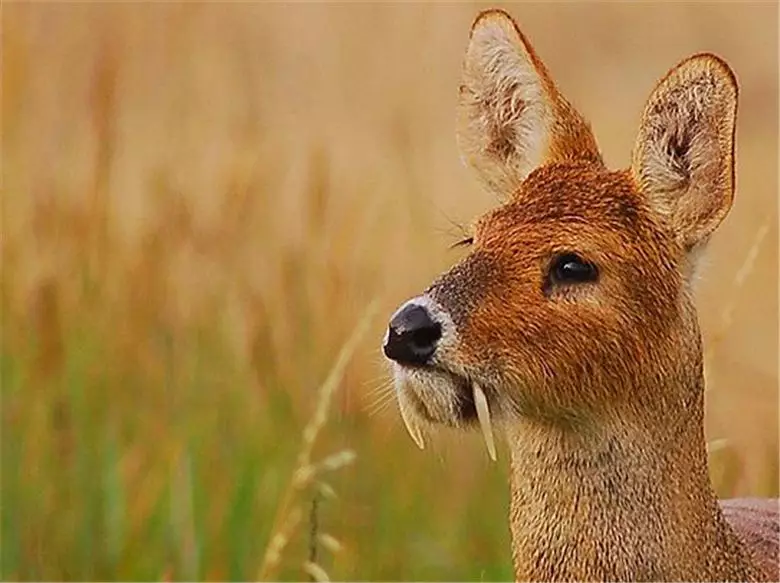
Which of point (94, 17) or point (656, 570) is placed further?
point (94, 17)

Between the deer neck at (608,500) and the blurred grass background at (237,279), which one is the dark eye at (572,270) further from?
the blurred grass background at (237,279)

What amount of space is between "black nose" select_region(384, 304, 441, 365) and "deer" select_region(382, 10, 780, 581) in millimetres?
30

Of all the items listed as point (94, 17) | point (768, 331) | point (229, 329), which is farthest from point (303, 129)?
point (768, 331)

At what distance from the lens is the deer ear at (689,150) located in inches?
75.8

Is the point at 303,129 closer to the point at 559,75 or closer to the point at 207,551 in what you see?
the point at 559,75

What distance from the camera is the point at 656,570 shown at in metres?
1.91

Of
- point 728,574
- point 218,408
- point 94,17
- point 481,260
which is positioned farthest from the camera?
point 94,17

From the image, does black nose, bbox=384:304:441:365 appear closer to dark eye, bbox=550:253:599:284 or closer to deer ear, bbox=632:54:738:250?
dark eye, bbox=550:253:599:284

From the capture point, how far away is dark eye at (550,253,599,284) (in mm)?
1866

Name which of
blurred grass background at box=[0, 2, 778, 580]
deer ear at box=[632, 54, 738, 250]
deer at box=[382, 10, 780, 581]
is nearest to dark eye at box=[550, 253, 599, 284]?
deer at box=[382, 10, 780, 581]

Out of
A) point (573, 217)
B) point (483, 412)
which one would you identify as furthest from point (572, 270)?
point (483, 412)

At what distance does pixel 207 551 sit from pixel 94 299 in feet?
1.92

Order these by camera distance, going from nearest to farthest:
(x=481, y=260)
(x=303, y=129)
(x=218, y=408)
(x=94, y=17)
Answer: (x=481, y=260), (x=218, y=408), (x=94, y=17), (x=303, y=129)

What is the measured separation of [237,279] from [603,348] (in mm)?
1894
